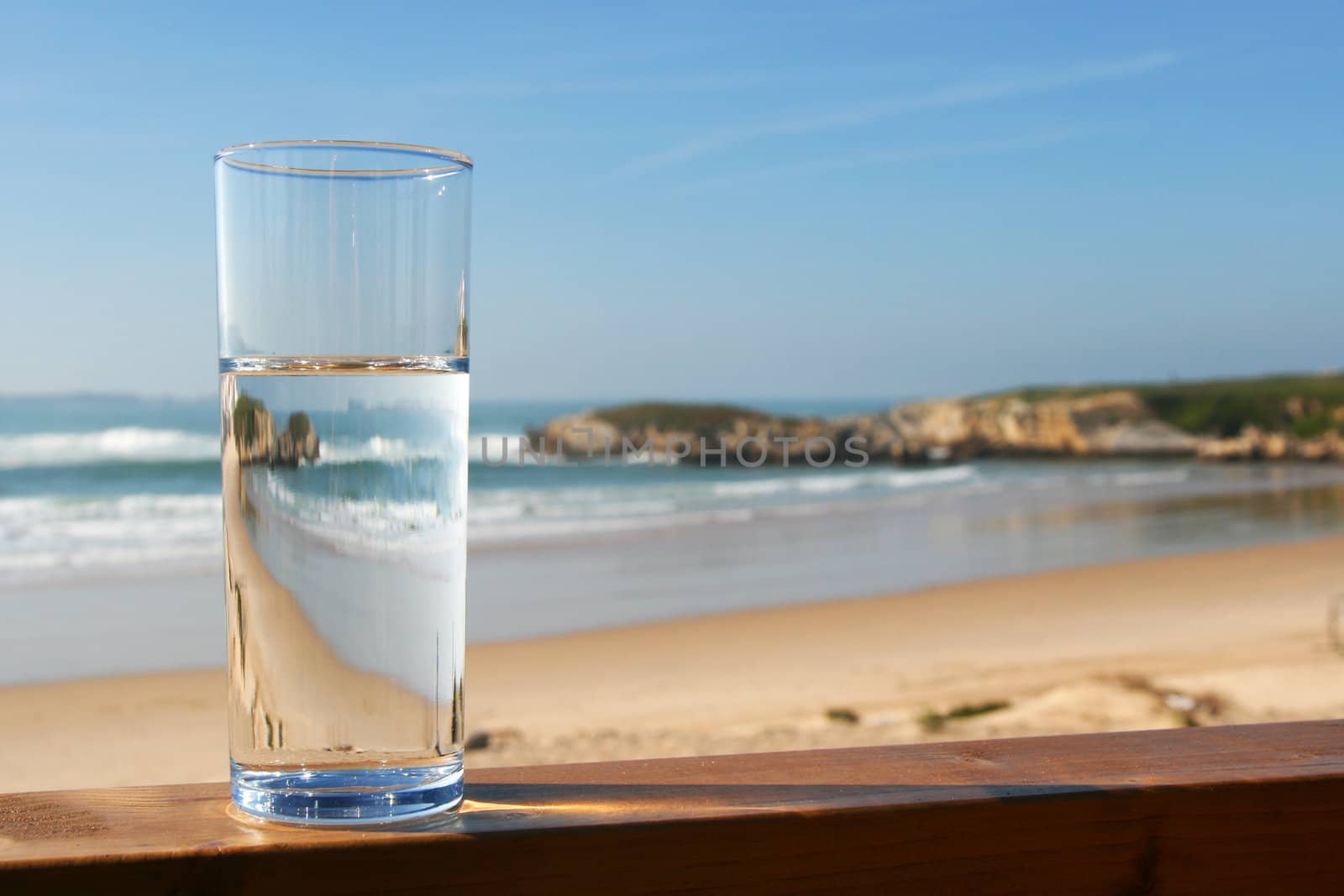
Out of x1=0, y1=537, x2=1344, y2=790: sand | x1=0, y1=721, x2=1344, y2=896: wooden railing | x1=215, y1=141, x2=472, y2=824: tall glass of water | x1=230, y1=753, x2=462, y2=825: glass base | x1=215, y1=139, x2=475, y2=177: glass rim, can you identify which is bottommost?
x1=0, y1=537, x2=1344, y2=790: sand

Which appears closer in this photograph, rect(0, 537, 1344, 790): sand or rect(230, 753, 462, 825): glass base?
rect(230, 753, 462, 825): glass base

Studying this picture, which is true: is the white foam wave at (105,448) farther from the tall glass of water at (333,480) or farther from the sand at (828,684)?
the tall glass of water at (333,480)

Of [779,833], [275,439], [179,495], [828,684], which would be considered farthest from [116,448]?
[779,833]

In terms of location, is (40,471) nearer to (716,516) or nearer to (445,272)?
(716,516)

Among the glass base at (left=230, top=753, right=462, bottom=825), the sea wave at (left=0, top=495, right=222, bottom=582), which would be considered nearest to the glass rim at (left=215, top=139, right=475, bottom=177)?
the glass base at (left=230, top=753, right=462, bottom=825)

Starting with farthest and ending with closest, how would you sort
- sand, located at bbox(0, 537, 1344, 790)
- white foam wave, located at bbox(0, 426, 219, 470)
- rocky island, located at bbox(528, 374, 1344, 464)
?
rocky island, located at bbox(528, 374, 1344, 464) < white foam wave, located at bbox(0, 426, 219, 470) < sand, located at bbox(0, 537, 1344, 790)
